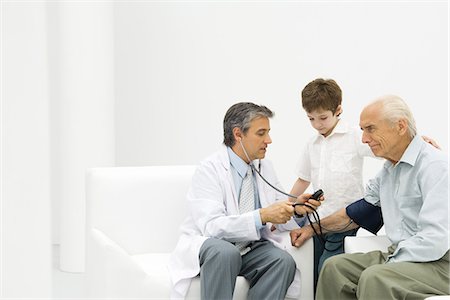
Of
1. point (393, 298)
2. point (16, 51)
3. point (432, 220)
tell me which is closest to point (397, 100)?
point (432, 220)

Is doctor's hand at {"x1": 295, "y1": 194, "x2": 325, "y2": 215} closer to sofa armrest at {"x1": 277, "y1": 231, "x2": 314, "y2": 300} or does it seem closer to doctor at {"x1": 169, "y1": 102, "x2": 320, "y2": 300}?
doctor at {"x1": 169, "y1": 102, "x2": 320, "y2": 300}

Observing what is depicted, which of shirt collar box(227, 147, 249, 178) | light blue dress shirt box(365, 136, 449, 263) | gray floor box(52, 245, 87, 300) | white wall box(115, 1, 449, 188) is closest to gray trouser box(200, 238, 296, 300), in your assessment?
shirt collar box(227, 147, 249, 178)

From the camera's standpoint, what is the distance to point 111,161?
482cm

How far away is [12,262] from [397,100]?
75.5 inches

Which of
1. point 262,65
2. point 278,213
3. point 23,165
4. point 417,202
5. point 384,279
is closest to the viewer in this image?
point 23,165

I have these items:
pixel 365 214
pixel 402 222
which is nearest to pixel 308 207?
pixel 365 214

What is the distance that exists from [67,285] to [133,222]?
4.98 feet

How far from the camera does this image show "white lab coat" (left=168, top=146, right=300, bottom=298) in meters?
2.52

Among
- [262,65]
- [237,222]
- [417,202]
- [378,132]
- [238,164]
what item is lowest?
[237,222]

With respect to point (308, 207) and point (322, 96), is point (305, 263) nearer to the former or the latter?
point (308, 207)

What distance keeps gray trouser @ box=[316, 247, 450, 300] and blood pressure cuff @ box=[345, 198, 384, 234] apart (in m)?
0.31

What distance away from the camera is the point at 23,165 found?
0.81 metres

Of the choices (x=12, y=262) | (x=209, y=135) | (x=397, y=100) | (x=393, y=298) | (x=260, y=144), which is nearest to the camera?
(x=12, y=262)

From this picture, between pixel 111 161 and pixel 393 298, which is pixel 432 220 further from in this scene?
pixel 111 161
